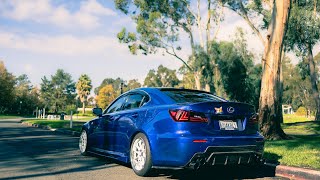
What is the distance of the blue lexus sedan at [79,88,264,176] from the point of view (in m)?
4.73

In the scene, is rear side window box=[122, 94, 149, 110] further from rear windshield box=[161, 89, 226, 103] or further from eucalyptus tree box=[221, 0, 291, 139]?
eucalyptus tree box=[221, 0, 291, 139]

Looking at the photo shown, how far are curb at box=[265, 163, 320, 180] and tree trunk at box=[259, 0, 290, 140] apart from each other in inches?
190

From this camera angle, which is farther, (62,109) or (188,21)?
(62,109)

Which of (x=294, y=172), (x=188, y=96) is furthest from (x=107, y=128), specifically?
(x=294, y=172)

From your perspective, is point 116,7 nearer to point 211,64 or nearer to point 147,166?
point 211,64

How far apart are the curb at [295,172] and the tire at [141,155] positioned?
2306mm

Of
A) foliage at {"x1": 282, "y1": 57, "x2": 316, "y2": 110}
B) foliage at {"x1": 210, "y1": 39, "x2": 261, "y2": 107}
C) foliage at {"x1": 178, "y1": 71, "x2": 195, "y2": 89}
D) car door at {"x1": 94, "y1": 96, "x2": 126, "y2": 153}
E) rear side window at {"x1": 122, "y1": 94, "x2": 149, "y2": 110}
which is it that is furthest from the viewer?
foliage at {"x1": 282, "y1": 57, "x2": 316, "y2": 110}

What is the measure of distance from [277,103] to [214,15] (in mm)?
21459

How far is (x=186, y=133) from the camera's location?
4.75 meters

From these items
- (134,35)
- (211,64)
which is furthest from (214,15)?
(134,35)

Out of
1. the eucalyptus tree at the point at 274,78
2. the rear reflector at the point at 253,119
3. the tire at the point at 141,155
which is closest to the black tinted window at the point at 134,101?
the tire at the point at 141,155

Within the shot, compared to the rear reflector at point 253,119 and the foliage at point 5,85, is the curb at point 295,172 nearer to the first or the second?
the rear reflector at point 253,119

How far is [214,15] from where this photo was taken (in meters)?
31.2

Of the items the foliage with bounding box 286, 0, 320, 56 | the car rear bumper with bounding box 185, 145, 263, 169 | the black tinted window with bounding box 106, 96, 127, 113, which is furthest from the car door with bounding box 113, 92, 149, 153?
the foliage with bounding box 286, 0, 320, 56
